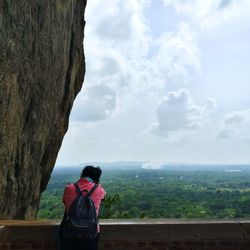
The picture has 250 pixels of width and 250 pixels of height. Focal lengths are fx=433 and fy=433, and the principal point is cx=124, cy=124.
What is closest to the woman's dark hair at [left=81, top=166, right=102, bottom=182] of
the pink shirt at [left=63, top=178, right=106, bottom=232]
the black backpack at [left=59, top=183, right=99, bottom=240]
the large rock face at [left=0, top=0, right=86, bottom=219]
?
the pink shirt at [left=63, top=178, right=106, bottom=232]

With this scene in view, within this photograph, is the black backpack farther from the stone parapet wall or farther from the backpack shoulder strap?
the stone parapet wall

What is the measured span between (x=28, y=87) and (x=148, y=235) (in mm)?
7784

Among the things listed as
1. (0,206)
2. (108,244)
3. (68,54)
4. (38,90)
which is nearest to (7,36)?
(38,90)

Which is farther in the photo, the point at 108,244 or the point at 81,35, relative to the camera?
the point at 81,35

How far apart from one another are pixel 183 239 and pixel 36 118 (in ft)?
27.7

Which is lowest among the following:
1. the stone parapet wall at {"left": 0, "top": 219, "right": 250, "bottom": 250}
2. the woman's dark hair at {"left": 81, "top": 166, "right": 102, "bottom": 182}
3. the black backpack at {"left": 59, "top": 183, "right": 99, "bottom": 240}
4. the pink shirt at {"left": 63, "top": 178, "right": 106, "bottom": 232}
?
the stone parapet wall at {"left": 0, "top": 219, "right": 250, "bottom": 250}

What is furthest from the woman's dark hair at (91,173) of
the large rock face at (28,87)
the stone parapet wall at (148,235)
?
the large rock face at (28,87)

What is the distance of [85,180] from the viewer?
5.56 m

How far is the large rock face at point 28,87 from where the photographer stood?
38.7 feet

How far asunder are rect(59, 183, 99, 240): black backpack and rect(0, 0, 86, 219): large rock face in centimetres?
675

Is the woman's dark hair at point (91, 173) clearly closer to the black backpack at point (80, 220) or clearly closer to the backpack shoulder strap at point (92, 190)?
the backpack shoulder strap at point (92, 190)

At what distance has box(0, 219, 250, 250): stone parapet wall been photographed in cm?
654

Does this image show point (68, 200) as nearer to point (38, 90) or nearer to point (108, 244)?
point (108, 244)

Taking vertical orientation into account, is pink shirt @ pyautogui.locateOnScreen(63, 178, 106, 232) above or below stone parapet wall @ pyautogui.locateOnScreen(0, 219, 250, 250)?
above
